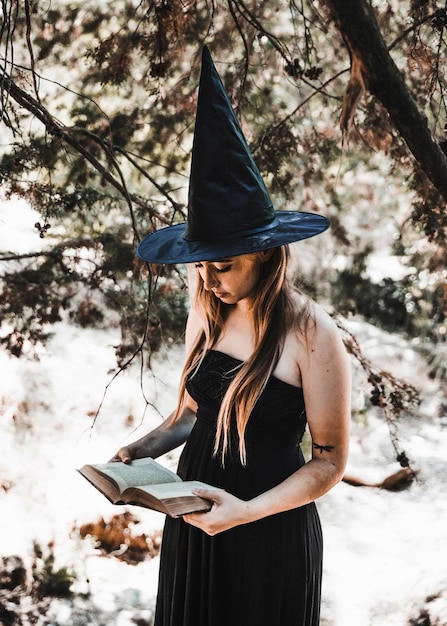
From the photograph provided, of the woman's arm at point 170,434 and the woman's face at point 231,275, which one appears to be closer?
the woman's face at point 231,275

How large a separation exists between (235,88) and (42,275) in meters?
1.25

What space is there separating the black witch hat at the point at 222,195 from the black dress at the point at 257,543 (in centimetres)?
30

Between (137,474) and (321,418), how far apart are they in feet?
1.34

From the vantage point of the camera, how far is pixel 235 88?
319 cm

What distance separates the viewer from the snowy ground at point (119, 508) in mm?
3605

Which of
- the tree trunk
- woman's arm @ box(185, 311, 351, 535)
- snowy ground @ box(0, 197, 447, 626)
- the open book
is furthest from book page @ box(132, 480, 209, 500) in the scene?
snowy ground @ box(0, 197, 447, 626)

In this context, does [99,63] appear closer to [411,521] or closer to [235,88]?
[235,88]

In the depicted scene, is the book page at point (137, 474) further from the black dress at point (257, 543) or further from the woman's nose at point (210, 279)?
the woman's nose at point (210, 279)

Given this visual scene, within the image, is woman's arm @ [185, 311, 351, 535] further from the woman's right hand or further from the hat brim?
the woman's right hand

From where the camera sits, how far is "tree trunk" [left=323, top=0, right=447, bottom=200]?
1.50m

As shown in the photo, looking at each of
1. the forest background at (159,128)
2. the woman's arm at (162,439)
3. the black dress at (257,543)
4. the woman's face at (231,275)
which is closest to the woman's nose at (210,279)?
the woman's face at (231,275)

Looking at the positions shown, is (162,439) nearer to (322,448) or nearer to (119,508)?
(322,448)

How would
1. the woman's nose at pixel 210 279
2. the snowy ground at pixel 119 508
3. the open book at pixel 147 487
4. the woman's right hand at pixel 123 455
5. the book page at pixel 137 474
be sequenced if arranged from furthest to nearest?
the snowy ground at pixel 119 508
the woman's right hand at pixel 123 455
the woman's nose at pixel 210 279
the book page at pixel 137 474
the open book at pixel 147 487

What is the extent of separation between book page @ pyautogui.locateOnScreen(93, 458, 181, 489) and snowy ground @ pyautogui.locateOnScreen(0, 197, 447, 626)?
1.46 m
